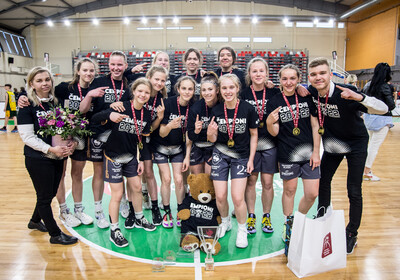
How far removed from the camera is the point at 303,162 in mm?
2533

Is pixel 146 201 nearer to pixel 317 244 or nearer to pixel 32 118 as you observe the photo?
pixel 32 118

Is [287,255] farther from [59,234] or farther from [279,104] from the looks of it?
[59,234]

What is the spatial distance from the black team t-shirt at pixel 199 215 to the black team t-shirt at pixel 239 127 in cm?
57

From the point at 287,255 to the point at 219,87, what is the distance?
5.39 feet

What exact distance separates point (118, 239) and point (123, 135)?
3.31ft

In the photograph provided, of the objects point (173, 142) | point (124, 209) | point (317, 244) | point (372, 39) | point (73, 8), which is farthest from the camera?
point (73, 8)

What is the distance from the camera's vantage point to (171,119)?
9.48 feet

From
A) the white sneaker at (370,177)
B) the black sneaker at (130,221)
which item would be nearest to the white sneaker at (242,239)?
the black sneaker at (130,221)

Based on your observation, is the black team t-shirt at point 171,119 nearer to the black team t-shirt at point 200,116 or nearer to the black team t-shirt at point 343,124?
the black team t-shirt at point 200,116

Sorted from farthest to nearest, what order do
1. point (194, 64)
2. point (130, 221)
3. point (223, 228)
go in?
1. point (194, 64)
2. point (130, 221)
3. point (223, 228)

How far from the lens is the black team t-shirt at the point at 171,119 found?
2.88 metres

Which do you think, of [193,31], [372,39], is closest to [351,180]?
[193,31]

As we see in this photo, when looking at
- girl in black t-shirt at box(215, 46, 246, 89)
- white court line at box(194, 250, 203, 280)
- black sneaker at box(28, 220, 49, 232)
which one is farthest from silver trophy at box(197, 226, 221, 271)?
black sneaker at box(28, 220, 49, 232)

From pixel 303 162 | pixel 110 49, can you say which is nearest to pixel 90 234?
pixel 303 162
